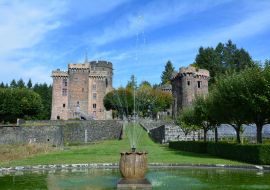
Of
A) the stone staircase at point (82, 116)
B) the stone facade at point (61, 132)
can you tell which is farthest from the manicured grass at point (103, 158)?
the stone staircase at point (82, 116)

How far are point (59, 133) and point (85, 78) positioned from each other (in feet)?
68.7

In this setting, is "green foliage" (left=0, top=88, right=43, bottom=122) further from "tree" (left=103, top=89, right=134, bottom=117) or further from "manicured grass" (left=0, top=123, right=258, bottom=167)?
"manicured grass" (left=0, top=123, right=258, bottom=167)

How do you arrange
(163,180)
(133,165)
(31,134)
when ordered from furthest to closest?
→ (31,134)
(163,180)
(133,165)

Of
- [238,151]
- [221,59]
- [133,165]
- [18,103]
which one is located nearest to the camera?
[133,165]

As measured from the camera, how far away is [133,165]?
9.30 meters

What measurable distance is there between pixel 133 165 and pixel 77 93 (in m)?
50.6

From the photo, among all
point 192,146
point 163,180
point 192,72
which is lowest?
point 163,180

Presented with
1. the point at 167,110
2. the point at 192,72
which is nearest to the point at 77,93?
the point at 192,72

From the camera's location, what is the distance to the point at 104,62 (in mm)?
73188

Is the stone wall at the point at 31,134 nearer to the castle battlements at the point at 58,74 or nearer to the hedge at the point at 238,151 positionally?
the castle battlements at the point at 58,74

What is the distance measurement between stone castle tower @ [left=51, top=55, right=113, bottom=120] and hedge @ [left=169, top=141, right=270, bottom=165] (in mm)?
38728

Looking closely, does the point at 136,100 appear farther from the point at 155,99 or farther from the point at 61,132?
the point at 61,132

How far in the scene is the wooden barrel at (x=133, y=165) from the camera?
9.28 metres

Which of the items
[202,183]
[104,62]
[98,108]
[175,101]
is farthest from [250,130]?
[104,62]
